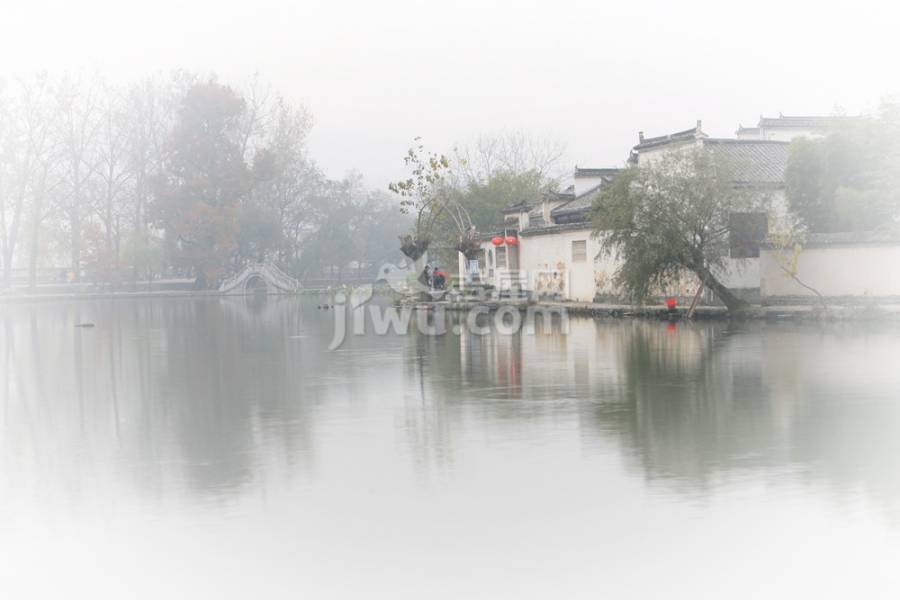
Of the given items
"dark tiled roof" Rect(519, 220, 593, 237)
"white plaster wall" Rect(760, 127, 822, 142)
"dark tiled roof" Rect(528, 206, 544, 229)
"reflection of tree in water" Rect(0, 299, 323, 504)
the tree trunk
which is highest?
"white plaster wall" Rect(760, 127, 822, 142)

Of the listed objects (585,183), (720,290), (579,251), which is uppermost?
(585,183)

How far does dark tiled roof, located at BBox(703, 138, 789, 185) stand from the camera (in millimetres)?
34656

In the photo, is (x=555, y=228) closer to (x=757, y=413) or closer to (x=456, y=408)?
(x=456, y=408)

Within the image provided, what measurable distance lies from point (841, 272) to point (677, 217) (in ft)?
15.7

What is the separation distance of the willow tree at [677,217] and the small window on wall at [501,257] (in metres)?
15.5

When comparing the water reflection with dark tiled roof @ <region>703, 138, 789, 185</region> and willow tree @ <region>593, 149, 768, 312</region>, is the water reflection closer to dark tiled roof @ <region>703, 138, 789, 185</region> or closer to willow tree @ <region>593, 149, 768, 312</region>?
willow tree @ <region>593, 149, 768, 312</region>

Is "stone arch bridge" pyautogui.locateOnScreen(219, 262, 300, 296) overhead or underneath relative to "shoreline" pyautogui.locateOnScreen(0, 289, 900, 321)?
overhead

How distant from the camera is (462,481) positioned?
29.2 ft

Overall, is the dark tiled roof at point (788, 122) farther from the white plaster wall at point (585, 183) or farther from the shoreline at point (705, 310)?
the shoreline at point (705, 310)

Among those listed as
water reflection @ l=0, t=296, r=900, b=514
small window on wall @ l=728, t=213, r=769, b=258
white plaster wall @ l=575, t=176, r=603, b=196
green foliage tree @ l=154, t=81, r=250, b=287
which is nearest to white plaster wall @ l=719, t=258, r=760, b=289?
small window on wall @ l=728, t=213, r=769, b=258

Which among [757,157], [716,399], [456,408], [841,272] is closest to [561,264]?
[757,157]

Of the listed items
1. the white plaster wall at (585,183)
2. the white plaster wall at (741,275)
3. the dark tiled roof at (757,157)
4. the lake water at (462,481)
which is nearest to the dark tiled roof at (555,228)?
the white plaster wall at (585,183)

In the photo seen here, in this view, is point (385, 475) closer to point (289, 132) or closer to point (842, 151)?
point (842, 151)

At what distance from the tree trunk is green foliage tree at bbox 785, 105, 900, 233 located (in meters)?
4.68
